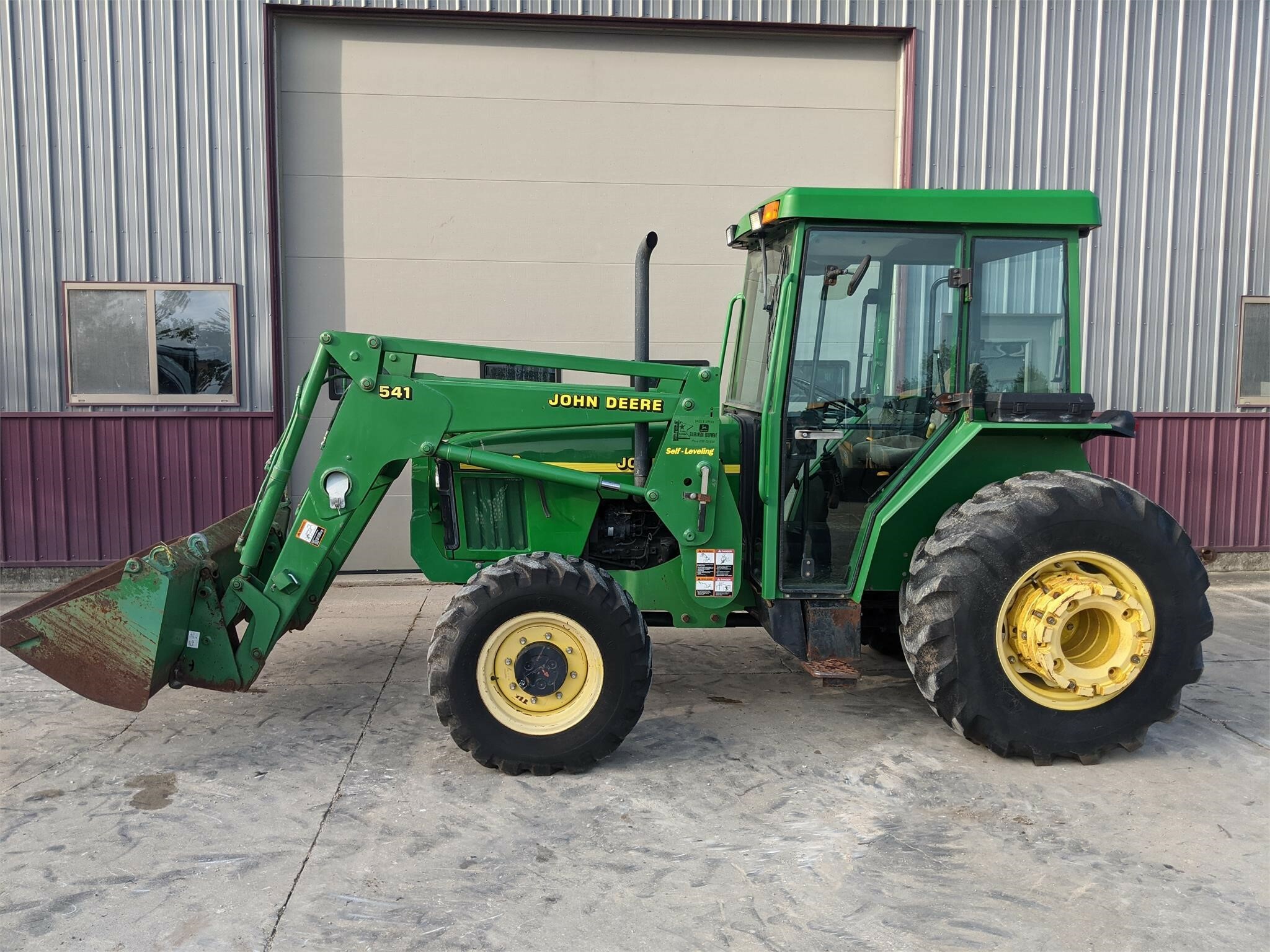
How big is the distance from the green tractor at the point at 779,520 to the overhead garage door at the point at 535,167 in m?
3.43

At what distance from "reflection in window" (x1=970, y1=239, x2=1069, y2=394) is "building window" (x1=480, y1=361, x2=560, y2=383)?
2.22 metres

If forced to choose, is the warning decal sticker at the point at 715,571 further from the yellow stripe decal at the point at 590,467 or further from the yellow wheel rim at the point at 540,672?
the yellow wheel rim at the point at 540,672

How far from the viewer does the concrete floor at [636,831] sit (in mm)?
2971

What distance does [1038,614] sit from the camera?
4129 mm

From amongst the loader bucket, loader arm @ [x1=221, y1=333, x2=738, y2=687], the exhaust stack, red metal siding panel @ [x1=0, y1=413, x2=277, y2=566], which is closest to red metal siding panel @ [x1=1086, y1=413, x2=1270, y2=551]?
loader arm @ [x1=221, y1=333, x2=738, y2=687]

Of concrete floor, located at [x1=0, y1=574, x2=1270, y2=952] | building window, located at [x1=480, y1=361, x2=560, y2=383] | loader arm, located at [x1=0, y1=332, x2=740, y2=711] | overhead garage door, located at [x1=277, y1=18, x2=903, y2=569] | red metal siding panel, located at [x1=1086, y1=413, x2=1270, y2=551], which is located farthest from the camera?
red metal siding panel, located at [x1=1086, y1=413, x2=1270, y2=551]

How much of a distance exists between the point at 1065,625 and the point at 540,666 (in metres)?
2.33

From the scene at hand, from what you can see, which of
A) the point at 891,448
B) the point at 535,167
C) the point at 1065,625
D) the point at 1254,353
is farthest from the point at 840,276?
the point at 1254,353

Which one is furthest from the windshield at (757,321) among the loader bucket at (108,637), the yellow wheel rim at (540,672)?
the loader bucket at (108,637)

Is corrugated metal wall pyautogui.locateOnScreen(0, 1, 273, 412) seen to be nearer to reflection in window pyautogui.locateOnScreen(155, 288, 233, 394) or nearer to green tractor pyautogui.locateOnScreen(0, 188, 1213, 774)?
reflection in window pyautogui.locateOnScreen(155, 288, 233, 394)

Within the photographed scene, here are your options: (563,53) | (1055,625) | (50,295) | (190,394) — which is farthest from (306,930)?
(563,53)

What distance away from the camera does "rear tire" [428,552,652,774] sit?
3996 mm

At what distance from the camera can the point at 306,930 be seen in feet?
9.55

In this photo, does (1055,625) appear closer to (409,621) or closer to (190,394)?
(409,621)
